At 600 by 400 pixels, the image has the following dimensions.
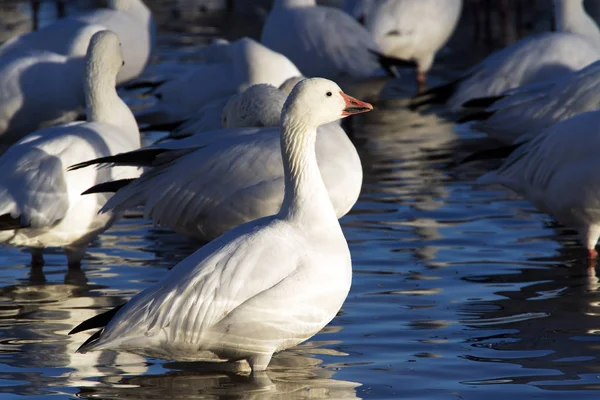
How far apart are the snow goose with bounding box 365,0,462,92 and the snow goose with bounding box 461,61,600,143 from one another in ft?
9.91

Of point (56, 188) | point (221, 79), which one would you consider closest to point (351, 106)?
point (56, 188)

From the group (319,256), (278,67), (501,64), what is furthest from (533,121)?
(319,256)

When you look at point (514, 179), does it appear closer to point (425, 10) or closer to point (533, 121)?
point (533, 121)

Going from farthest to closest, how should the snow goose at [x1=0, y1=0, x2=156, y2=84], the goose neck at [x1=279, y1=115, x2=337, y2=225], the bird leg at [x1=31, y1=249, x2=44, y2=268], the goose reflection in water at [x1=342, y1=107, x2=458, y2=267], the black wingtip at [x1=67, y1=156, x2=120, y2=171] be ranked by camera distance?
1. the snow goose at [x1=0, y1=0, x2=156, y2=84]
2. the goose reflection in water at [x1=342, y1=107, x2=458, y2=267]
3. the bird leg at [x1=31, y1=249, x2=44, y2=268]
4. the black wingtip at [x1=67, y1=156, x2=120, y2=171]
5. the goose neck at [x1=279, y1=115, x2=337, y2=225]

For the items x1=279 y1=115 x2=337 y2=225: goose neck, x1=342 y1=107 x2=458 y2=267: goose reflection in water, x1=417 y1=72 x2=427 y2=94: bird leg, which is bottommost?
x1=417 y1=72 x2=427 y2=94: bird leg

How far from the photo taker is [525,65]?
368 inches

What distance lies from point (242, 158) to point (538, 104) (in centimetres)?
310

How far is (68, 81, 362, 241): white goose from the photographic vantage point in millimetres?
6066

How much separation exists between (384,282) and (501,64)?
3901 mm

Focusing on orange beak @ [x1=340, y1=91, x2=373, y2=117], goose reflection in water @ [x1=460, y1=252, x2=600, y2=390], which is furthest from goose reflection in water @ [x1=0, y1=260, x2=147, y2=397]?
goose reflection in water @ [x1=460, y1=252, x2=600, y2=390]

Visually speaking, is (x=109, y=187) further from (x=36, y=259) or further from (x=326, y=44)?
(x=326, y=44)

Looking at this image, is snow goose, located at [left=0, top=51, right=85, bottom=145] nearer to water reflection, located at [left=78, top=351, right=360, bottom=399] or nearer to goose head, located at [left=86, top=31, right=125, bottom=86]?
goose head, located at [left=86, top=31, right=125, bottom=86]

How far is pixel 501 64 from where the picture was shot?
31.3 feet

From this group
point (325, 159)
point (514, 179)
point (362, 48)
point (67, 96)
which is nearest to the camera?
point (325, 159)
